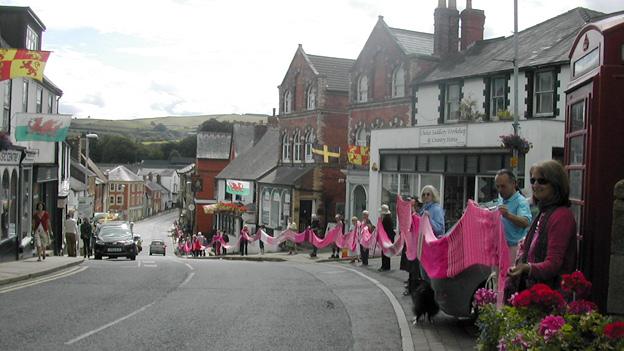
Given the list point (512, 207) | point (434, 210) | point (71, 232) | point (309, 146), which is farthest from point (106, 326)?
point (309, 146)

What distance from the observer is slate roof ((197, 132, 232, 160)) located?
77250 millimetres

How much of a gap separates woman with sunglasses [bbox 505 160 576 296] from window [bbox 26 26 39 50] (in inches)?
953

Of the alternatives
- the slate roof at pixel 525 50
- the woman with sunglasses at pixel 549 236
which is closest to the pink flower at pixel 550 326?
the woman with sunglasses at pixel 549 236

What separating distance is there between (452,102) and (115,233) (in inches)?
632

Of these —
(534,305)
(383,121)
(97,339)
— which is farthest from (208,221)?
(534,305)

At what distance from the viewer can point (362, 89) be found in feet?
128

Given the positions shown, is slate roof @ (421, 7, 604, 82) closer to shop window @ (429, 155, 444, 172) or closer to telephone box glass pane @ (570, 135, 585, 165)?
shop window @ (429, 155, 444, 172)

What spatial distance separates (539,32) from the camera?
3042 cm

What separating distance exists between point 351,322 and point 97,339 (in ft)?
11.9

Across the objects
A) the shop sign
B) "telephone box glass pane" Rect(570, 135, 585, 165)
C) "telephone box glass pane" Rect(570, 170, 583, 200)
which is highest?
the shop sign

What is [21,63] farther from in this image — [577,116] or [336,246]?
[577,116]

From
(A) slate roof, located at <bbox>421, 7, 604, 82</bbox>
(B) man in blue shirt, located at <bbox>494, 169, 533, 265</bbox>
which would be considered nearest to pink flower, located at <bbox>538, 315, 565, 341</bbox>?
(B) man in blue shirt, located at <bbox>494, 169, 533, 265</bbox>

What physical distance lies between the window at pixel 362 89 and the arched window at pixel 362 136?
1.70m

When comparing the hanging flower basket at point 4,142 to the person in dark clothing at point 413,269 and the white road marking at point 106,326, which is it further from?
the person in dark clothing at point 413,269
